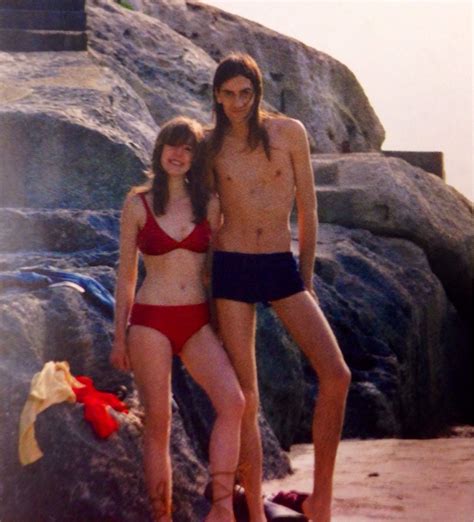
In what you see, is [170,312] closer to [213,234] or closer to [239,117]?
[213,234]

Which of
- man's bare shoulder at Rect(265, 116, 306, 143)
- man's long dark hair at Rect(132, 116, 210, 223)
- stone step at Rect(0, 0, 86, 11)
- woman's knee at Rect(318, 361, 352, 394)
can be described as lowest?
woman's knee at Rect(318, 361, 352, 394)

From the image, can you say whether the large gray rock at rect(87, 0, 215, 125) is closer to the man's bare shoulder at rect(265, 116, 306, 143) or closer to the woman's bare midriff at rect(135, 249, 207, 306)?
the man's bare shoulder at rect(265, 116, 306, 143)

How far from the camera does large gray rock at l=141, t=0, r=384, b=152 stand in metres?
17.7

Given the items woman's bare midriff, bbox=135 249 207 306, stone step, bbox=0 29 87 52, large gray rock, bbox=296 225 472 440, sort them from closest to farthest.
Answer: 1. woman's bare midriff, bbox=135 249 207 306
2. large gray rock, bbox=296 225 472 440
3. stone step, bbox=0 29 87 52

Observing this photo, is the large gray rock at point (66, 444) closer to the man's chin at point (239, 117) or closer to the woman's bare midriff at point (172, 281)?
the woman's bare midriff at point (172, 281)

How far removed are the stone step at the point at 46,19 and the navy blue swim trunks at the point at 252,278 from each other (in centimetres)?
621

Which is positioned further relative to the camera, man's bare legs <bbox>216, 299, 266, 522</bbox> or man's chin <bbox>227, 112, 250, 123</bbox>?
man's chin <bbox>227, 112, 250, 123</bbox>

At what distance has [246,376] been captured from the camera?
6.16 m

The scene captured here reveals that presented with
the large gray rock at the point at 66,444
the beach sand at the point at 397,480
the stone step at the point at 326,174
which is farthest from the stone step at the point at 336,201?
the large gray rock at the point at 66,444

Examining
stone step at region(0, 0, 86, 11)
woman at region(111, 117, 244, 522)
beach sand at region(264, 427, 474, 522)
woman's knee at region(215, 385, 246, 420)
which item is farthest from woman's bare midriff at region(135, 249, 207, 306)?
stone step at region(0, 0, 86, 11)

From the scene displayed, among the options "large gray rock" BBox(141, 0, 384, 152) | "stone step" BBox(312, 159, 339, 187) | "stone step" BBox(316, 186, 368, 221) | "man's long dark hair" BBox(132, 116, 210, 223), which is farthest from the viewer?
"large gray rock" BBox(141, 0, 384, 152)

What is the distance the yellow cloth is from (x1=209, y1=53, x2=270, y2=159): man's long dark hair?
4.02 ft

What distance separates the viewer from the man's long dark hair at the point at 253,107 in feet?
20.3

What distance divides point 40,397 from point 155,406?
56 centimetres
